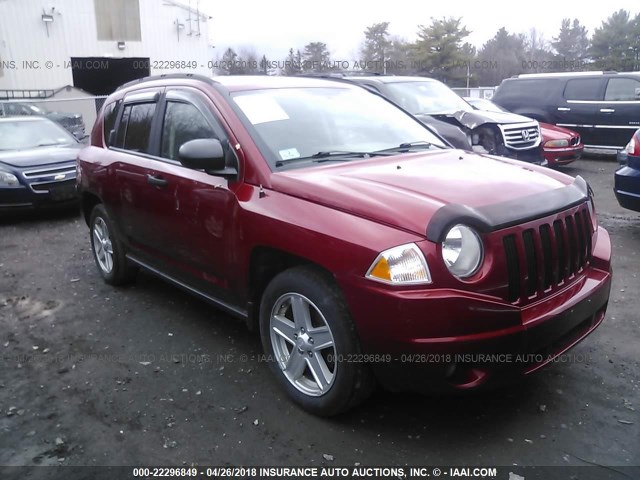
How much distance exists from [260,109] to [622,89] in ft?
37.1

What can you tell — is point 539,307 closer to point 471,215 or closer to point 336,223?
point 471,215

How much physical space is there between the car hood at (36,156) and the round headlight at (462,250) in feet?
24.3

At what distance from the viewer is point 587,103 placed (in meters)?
12.6

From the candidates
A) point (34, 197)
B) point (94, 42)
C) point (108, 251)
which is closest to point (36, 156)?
point (34, 197)

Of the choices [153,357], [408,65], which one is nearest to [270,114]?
[153,357]

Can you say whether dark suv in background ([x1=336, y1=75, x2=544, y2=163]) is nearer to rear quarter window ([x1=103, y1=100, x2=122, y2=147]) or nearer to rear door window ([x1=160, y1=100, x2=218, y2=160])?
rear quarter window ([x1=103, y1=100, x2=122, y2=147])

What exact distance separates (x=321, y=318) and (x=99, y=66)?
2826 centimetres

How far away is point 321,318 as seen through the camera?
3057 millimetres

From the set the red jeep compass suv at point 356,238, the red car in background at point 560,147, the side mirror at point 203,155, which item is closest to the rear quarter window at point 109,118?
the red jeep compass suv at point 356,238

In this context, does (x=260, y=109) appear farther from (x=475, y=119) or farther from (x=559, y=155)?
(x=559, y=155)

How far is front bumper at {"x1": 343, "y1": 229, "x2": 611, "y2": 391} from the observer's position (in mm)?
2561

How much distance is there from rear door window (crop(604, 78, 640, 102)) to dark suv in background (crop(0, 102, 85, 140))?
41.6 ft

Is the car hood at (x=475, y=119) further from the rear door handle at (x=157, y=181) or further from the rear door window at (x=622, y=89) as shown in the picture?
the rear door handle at (x=157, y=181)

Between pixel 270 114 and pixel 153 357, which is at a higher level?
pixel 270 114
